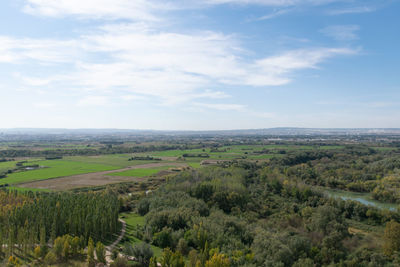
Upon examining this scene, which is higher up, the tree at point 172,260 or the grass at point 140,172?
the tree at point 172,260

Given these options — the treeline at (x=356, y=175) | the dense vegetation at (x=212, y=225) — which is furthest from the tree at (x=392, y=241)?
the treeline at (x=356, y=175)

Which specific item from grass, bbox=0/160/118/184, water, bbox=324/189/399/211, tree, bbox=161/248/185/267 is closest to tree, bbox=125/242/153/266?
tree, bbox=161/248/185/267

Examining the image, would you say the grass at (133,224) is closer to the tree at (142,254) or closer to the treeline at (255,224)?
the treeline at (255,224)

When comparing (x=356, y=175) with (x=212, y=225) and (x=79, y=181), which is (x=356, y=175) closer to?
(x=212, y=225)

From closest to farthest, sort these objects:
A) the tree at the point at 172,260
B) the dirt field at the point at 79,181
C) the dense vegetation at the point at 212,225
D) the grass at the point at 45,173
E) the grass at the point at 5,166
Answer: the tree at the point at 172,260 < the dense vegetation at the point at 212,225 < the dirt field at the point at 79,181 < the grass at the point at 45,173 < the grass at the point at 5,166

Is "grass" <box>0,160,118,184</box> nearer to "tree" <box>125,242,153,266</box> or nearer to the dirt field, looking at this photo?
the dirt field

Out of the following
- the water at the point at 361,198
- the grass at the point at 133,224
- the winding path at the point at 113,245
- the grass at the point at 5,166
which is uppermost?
Result: the grass at the point at 5,166

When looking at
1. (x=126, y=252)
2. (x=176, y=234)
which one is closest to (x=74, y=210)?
(x=126, y=252)

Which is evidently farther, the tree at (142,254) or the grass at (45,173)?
the grass at (45,173)
